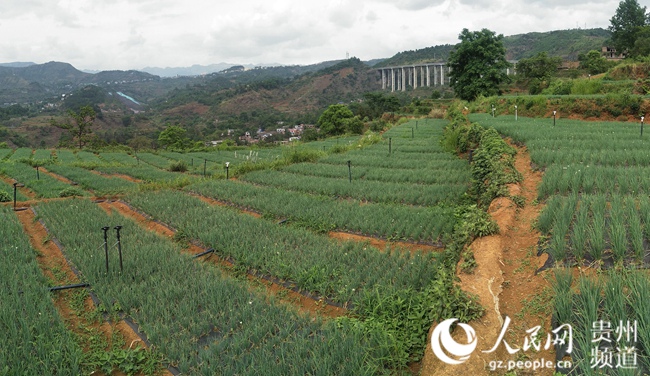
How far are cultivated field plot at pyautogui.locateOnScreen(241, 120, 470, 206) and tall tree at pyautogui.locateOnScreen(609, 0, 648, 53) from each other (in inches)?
1548

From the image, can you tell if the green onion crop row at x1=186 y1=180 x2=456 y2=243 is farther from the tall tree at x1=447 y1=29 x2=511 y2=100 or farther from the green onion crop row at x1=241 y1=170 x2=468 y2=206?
the tall tree at x1=447 y1=29 x2=511 y2=100

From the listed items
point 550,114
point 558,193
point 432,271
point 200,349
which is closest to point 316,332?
point 200,349

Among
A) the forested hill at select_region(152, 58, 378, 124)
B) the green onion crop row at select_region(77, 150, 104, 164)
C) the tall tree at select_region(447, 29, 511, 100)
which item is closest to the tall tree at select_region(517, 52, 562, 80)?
A: the tall tree at select_region(447, 29, 511, 100)

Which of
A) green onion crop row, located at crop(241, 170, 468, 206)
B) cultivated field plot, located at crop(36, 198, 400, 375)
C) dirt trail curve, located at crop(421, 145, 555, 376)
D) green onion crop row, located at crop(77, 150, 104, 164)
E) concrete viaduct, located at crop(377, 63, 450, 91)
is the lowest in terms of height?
cultivated field plot, located at crop(36, 198, 400, 375)

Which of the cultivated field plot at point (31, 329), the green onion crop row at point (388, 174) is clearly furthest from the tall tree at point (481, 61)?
the cultivated field plot at point (31, 329)

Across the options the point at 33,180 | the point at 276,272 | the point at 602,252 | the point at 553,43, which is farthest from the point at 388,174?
the point at 553,43

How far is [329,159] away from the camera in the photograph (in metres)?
18.0

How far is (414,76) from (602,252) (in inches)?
4368

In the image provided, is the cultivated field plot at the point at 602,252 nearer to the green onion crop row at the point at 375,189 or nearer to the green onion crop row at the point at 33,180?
the green onion crop row at the point at 375,189

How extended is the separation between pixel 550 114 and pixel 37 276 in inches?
985

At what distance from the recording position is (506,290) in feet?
15.0

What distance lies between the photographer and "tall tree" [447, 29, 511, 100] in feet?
117

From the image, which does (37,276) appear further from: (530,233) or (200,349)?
(530,233)

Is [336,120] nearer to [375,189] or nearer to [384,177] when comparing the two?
[384,177]
